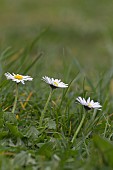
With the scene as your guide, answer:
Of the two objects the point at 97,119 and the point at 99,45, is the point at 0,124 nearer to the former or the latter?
the point at 97,119

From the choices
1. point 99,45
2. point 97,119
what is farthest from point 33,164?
point 99,45

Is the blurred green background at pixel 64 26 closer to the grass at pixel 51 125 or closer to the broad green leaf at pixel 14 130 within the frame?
the grass at pixel 51 125

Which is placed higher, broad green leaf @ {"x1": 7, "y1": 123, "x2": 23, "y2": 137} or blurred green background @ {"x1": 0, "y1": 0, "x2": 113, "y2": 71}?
blurred green background @ {"x1": 0, "y1": 0, "x2": 113, "y2": 71}

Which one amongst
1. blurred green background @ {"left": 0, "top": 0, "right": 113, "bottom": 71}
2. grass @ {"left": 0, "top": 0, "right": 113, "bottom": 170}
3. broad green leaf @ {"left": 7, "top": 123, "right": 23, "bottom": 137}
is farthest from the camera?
blurred green background @ {"left": 0, "top": 0, "right": 113, "bottom": 71}

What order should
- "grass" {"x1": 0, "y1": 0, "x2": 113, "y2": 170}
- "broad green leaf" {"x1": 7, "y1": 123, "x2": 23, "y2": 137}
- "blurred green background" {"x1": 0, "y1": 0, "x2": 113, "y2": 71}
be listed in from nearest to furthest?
"grass" {"x1": 0, "y1": 0, "x2": 113, "y2": 170}
"broad green leaf" {"x1": 7, "y1": 123, "x2": 23, "y2": 137}
"blurred green background" {"x1": 0, "y1": 0, "x2": 113, "y2": 71}

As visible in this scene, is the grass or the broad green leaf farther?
the broad green leaf

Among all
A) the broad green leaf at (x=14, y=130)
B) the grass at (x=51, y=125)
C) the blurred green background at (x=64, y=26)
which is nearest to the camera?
the grass at (x=51, y=125)

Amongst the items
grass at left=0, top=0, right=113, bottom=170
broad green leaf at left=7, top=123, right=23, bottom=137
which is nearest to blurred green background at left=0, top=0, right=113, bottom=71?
grass at left=0, top=0, right=113, bottom=170

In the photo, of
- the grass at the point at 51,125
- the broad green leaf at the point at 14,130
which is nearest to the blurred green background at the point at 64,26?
the grass at the point at 51,125

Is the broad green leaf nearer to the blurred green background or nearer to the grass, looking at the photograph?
the grass
